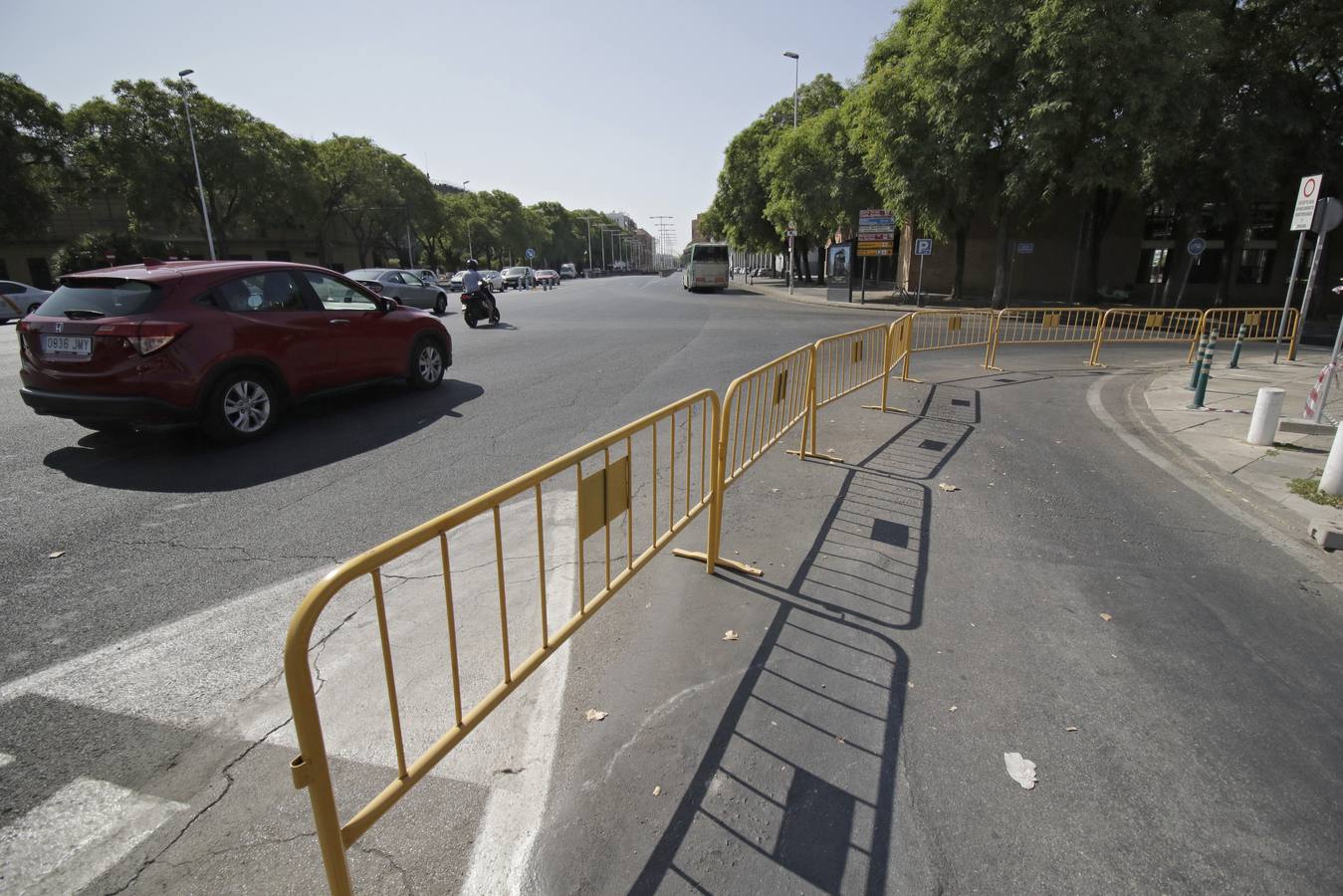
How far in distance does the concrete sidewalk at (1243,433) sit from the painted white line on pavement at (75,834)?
7.06 m

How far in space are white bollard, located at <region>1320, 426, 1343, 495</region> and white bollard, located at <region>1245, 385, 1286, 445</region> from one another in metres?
1.74

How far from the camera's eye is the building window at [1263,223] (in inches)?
1040

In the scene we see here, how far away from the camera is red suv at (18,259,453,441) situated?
556 centimetres

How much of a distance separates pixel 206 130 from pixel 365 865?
48.0 meters

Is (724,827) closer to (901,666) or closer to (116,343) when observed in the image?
(901,666)

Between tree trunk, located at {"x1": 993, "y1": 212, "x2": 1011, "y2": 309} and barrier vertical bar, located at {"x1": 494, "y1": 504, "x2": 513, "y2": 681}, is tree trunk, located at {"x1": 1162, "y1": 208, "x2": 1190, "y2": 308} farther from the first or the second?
barrier vertical bar, located at {"x1": 494, "y1": 504, "x2": 513, "y2": 681}

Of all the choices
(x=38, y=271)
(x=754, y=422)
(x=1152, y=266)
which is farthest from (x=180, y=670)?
(x=38, y=271)

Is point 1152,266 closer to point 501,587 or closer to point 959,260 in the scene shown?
point 959,260

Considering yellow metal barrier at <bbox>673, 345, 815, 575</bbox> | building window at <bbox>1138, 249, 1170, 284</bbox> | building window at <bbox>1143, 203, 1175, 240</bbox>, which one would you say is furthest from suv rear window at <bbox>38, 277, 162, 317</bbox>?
building window at <bbox>1138, 249, 1170, 284</bbox>

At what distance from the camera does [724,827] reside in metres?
2.27

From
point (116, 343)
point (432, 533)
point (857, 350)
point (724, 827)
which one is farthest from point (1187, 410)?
point (116, 343)

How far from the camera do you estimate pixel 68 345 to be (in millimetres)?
5602

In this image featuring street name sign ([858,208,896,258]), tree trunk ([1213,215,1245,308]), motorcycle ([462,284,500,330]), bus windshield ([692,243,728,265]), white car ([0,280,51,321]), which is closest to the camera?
motorcycle ([462,284,500,330])

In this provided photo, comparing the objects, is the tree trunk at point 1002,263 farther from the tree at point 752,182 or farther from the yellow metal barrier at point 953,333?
the tree at point 752,182
